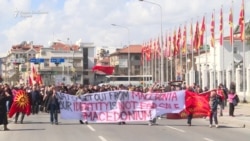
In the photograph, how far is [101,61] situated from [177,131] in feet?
551

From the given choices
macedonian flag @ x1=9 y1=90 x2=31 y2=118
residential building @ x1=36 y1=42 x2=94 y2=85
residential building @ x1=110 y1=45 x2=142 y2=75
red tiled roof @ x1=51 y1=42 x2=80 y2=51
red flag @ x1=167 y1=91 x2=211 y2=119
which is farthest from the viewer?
red tiled roof @ x1=51 y1=42 x2=80 y2=51

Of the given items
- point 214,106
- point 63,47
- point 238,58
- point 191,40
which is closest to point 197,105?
point 214,106

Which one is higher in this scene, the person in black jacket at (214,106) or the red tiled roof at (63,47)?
the red tiled roof at (63,47)

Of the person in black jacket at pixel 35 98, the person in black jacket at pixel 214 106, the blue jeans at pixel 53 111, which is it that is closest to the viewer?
the person in black jacket at pixel 214 106

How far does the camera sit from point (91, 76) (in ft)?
509

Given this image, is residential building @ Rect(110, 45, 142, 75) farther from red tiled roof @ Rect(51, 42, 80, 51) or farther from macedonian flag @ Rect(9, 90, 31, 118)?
macedonian flag @ Rect(9, 90, 31, 118)

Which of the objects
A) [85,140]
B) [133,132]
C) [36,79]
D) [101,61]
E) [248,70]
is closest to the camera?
[85,140]

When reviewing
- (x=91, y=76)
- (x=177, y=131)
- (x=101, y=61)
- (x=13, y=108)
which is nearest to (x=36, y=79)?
(x=13, y=108)

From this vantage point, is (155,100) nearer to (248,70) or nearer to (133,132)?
(133,132)

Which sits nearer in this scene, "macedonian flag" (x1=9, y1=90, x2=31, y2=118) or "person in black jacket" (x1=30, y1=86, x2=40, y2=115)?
"macedonian flag" (x1=9, y1=90, x2=31, y2=118)

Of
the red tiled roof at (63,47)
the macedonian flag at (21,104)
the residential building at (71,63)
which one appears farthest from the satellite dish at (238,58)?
the macedonian flag at (21,104)

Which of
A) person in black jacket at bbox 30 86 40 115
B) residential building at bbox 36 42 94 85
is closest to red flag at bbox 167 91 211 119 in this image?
person in black jacket at bbox 30 86 40 115

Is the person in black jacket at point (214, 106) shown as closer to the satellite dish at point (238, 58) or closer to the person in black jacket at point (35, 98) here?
the person in black jacket at point (35, 98)

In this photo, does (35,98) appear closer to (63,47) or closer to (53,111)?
(53,111)
